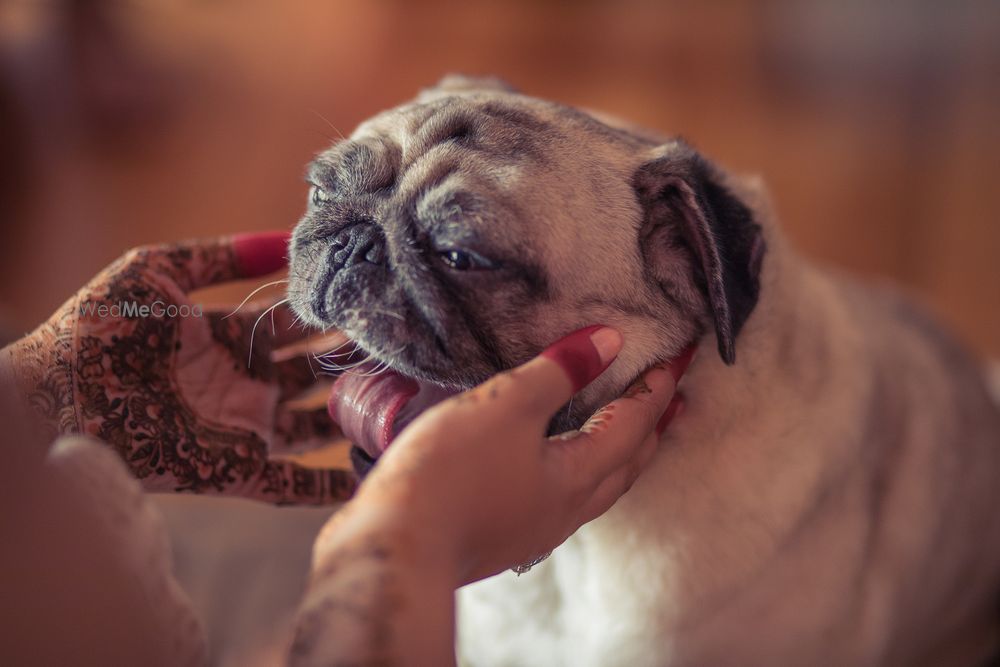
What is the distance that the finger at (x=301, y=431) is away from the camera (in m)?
1.35

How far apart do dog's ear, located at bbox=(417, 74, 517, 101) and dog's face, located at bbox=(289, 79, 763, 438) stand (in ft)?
0.65

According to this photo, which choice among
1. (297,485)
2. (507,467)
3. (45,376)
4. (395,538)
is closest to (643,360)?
(507,467)

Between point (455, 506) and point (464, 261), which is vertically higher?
point (464, 261)

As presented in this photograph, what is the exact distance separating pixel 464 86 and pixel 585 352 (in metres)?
0.63

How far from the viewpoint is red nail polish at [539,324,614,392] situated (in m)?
0.92

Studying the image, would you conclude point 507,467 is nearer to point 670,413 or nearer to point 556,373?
point 556,373

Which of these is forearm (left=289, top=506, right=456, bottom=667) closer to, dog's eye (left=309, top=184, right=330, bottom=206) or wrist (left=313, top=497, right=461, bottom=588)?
wrist (left=313, top=497, right=461, bottom=588)

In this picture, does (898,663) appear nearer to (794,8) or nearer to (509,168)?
(509,168)

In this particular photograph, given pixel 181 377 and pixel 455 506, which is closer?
pixel 455 506

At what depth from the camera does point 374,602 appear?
724 mm

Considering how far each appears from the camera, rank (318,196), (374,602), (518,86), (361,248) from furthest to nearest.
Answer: (518,86) → (318,196) → (361,248) → (374,602)

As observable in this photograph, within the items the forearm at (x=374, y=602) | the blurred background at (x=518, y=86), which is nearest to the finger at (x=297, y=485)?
the forearm at (x=374, y=602)

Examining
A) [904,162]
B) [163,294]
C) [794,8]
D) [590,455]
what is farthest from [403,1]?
[590,455]

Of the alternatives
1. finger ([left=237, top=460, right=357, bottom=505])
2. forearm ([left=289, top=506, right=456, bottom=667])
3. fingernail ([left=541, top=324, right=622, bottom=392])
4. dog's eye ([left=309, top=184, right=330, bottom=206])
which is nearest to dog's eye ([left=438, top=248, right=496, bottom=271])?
fingernail ([left=541, top=324, right=622, bottom=392])
